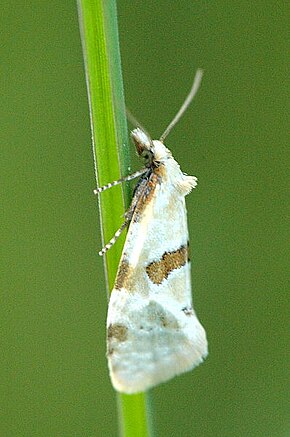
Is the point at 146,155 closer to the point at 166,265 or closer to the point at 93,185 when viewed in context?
the point at 166,265

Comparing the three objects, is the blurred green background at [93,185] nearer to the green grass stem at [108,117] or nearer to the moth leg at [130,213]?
the moth leg at [130,213]

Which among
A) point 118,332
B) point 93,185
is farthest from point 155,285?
point 93,185

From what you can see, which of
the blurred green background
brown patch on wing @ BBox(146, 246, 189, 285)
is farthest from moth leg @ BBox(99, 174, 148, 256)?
the blurred green background

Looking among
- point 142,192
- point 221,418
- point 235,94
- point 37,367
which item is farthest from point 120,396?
point 235,94

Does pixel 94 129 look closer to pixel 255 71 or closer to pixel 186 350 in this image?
pixel 186 350

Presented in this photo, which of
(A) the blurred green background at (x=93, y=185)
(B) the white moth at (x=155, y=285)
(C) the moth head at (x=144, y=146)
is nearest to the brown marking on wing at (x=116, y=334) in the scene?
(B) the white moth at (x=155, y=285)

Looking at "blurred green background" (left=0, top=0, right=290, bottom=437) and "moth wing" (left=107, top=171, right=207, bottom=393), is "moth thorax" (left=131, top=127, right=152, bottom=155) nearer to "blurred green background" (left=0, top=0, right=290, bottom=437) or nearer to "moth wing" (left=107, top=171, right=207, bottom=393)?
"moth wing" (left=107, top=171, right=207, bottom=393)

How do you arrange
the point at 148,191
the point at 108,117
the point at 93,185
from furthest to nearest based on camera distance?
the point at 93,185 < the point at 148,191 < the point at 108,117
